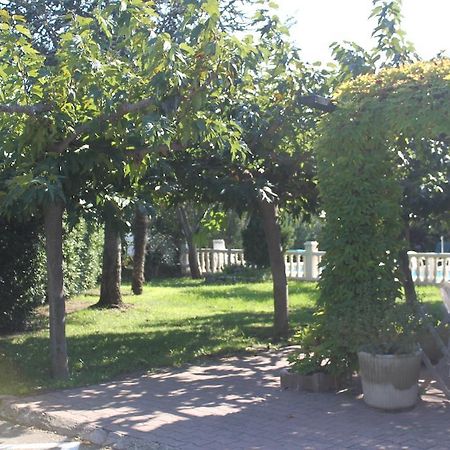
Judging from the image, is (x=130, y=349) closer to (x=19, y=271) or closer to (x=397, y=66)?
(x=19, y=271)

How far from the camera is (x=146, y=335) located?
12.1 metres

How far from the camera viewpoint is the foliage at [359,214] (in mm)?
7113

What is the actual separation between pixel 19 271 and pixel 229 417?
272 inches

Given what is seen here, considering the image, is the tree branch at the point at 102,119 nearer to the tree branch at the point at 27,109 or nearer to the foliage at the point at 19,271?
the tree branch at the point at 27,109

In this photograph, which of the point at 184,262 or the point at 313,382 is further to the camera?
the point at 184,262

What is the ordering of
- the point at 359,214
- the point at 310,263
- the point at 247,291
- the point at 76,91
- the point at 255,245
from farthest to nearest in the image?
the point at 255,245
the point at 310,263
the point at 247,291
the point at 76,91
the point at 359,214

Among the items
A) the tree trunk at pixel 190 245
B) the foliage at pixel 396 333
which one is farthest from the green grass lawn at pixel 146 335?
the tree trunk at pixel 190 245

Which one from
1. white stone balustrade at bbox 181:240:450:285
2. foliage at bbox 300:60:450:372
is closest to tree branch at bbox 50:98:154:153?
foliage at bbox 300:60:450:372

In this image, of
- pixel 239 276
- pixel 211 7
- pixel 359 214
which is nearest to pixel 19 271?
pixel 359 214

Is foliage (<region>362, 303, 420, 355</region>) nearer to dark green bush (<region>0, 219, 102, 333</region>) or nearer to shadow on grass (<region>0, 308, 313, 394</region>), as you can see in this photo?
shadow on grass (<region>0, 308, 313, 394</region>)

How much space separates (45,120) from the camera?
7758 millimetres

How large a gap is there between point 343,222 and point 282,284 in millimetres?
4709

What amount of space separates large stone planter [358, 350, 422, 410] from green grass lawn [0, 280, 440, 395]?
1.47m

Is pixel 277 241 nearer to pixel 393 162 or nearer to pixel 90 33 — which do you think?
pixel 393 162
